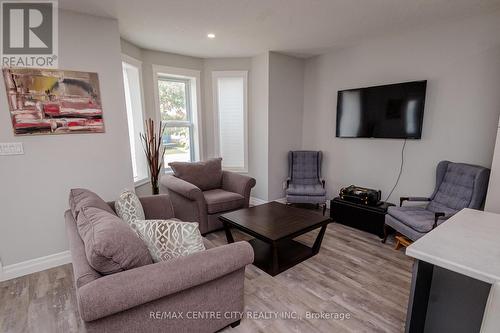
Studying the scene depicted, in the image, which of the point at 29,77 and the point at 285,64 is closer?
the point at 29,77

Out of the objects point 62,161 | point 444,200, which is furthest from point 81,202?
point 444,200

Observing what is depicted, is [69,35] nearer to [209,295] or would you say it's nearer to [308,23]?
[308,23]

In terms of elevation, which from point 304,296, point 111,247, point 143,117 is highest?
point 143,117

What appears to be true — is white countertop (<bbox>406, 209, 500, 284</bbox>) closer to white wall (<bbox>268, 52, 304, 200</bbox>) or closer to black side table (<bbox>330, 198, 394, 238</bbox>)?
black side table (<bbox>330, 198, 394, 238</bbox>)

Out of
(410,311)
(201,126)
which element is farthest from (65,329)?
(201,126)

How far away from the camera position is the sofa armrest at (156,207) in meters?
2.45

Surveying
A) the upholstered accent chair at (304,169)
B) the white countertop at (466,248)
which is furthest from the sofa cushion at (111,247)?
the upholstered accent chair at (304,169)

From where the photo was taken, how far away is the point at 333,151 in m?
4.11

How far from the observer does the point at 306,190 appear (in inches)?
148

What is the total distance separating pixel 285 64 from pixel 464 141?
8.71 ft

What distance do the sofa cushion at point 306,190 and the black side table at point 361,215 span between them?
26cm

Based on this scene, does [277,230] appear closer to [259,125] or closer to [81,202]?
[81,202]

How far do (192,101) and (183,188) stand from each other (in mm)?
1904

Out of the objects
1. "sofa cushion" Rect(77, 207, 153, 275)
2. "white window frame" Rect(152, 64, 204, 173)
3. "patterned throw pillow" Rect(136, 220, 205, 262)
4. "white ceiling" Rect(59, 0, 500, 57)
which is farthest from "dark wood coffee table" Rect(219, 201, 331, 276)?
"white ceiling" Rect(59, 0, 500, 57)
